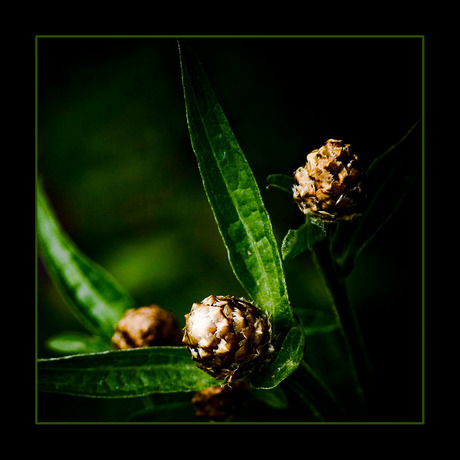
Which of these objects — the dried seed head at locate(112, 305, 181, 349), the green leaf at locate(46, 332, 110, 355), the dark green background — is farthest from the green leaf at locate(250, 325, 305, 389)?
the dark green background

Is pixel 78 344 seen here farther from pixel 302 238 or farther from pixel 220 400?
pixel 302 238

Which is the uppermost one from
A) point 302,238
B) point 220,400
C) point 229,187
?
point 229,187

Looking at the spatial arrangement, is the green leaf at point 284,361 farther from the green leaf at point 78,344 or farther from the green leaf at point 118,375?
the green leaf at point 78,344

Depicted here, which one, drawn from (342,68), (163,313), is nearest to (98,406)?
(163,313)

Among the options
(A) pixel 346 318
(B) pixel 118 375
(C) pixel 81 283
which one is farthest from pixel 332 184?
(C) pixel 81 283

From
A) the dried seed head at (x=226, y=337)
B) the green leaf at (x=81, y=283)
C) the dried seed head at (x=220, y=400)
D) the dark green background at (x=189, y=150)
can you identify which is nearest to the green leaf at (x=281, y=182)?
the dried seed head at (x=226, y=337)
